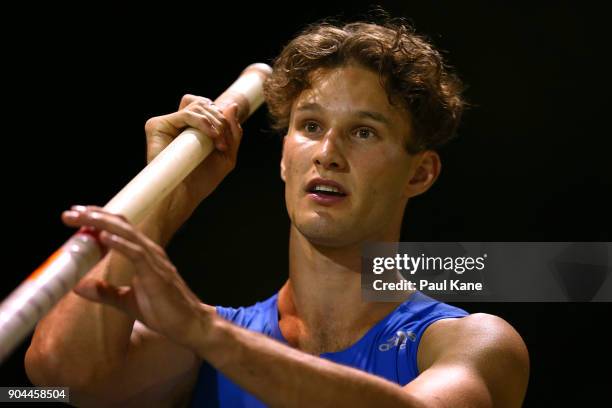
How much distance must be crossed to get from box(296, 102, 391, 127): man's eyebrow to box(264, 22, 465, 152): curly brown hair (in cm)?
6

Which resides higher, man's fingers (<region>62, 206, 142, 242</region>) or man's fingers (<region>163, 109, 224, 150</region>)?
man's fingers (<region>163, 109, 224, 150</region>)

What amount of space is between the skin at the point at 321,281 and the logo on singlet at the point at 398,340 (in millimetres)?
40

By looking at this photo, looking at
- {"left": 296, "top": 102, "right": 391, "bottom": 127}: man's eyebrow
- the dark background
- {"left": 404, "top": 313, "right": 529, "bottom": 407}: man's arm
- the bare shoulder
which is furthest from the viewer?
the dark background

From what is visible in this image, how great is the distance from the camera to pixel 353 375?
1.85 metres

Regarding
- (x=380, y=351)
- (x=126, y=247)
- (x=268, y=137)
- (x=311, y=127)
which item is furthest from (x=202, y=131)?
(x=268, y=137)

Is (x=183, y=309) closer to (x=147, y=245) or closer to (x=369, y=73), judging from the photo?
(x=147, y=245)

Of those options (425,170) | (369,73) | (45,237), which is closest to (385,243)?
(425,170)

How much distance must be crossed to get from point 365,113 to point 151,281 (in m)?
0.94

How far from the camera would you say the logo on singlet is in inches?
93.4

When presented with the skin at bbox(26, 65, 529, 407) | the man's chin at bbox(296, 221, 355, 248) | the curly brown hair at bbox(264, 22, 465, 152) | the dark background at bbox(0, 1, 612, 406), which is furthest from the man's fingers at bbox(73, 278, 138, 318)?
the dark background at bbox(0, 1, 612, 406)

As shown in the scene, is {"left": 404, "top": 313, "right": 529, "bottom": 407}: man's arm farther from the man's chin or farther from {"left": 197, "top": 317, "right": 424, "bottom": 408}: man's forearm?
the man's chin

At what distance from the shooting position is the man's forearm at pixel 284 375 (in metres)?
1.74

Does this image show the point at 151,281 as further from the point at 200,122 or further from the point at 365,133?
the point at 365,133

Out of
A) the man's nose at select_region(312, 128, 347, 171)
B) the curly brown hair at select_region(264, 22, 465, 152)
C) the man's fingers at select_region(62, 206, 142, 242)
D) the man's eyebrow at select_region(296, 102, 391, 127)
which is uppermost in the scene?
the curly brown hair at select_region(264, 22, 465, 152)
